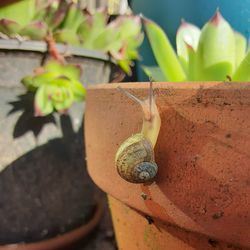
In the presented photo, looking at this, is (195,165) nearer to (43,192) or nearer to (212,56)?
(212,56)

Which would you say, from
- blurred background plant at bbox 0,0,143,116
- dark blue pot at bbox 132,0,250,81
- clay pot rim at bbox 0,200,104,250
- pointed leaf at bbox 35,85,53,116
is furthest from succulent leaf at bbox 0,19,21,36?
clay pot rim at bbox 0,200,104,250

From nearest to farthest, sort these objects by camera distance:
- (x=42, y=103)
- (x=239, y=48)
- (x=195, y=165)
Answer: (x=195, y=165)
(x=239, y=48)
(x=42, y=103)

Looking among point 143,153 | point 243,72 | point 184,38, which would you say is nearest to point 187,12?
point 184,38

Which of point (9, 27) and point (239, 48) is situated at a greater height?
point (239, 48)

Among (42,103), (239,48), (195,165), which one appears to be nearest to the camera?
(195,165)

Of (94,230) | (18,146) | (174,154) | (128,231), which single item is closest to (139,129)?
(174,154)

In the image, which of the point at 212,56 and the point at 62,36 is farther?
the point at 62,36
